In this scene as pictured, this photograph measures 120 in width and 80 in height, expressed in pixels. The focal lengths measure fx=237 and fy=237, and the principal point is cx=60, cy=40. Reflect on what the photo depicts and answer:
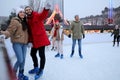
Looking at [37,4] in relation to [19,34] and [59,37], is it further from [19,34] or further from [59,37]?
[19,34]

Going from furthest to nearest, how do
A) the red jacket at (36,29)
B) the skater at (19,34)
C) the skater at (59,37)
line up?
the skater at (59,37)
the red jacket at (36,29)
the skater at (19,34)

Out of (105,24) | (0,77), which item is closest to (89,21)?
(105,24)

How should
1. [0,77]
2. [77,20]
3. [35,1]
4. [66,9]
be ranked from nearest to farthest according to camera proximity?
1. [0,77]
2. [77,20]
3. [35,1]
4. [66,9]

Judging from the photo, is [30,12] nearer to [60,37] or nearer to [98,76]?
[98,76]

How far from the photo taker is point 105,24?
1800cm

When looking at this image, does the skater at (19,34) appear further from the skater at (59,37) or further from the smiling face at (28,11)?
the skater at (59,37)

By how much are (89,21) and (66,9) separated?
2.04 metres

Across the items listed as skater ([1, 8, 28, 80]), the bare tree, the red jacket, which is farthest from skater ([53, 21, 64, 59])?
the bare tree

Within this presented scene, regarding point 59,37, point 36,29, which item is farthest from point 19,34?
point 59,37

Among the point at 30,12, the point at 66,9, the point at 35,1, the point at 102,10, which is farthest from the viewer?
the point at 102,10

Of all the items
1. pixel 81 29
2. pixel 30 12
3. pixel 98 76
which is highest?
pixel 30 12

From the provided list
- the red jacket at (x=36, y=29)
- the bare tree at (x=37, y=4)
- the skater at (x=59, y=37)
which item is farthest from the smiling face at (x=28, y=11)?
the bare tree at (x=37, y=4)

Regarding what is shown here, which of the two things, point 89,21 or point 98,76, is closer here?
point 98,76

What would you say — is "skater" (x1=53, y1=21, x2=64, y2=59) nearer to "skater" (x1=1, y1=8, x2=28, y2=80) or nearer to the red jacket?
the red jacket
